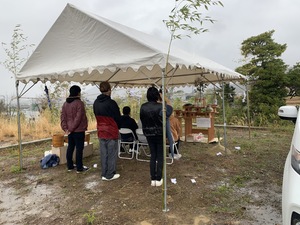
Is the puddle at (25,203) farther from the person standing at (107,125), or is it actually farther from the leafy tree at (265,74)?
the leafy tree at (265,74)

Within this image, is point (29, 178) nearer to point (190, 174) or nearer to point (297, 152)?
point (190, 174)

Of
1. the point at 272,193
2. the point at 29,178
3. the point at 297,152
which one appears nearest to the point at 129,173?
the point at 29,178

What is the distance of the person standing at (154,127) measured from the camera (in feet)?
12.8

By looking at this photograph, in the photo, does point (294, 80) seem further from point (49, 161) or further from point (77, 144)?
point (49, 161)

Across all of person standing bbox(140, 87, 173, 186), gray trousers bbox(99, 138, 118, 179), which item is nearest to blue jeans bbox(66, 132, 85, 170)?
gray trousers bbox(99, 138, 118, 179)

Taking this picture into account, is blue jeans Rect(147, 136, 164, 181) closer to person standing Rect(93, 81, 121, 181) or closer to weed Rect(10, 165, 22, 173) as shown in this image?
person standing Rect(93, 81, 121, 181)

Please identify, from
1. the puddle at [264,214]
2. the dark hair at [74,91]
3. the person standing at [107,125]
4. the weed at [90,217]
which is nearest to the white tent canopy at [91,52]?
the dark hair at [74,91]

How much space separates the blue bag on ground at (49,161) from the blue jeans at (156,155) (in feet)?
8.57

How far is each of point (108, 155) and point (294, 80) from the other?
10059 mm

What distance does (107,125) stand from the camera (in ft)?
14.2

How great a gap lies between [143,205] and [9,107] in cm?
976

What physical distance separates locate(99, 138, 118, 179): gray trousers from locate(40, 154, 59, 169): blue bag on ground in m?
1.68

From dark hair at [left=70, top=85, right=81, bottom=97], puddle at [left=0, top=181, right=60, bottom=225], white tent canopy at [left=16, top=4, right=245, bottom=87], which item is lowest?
puddle at [left=0, top=181, right=60, bottom=225]

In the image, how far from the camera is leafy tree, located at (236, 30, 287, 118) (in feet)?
35.8
